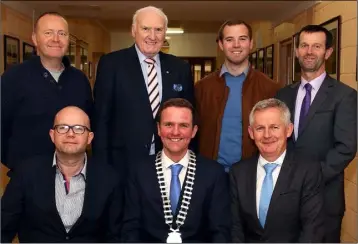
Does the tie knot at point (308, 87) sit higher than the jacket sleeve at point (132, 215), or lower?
higher

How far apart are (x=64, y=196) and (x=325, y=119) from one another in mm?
1375

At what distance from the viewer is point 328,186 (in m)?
2.44

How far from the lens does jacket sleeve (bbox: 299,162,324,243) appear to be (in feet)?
6.78

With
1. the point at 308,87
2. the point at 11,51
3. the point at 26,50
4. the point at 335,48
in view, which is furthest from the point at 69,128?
the point at 26,50

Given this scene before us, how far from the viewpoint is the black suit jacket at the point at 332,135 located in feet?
7.66

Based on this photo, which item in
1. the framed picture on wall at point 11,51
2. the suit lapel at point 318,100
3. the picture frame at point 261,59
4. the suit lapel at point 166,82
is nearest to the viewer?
the suit lapel at point 318,100

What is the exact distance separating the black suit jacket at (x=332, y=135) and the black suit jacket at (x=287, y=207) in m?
0.24

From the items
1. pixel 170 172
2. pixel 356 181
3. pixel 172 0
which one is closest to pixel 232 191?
pixel 170 172

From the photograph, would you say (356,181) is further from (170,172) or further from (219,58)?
(219,58)

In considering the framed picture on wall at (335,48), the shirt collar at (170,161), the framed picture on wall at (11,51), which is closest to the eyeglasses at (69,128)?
the shirt collar at (170,161)

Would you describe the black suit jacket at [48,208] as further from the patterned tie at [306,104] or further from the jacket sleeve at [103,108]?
the patterned tie at [306,104]

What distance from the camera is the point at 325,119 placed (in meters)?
2.40

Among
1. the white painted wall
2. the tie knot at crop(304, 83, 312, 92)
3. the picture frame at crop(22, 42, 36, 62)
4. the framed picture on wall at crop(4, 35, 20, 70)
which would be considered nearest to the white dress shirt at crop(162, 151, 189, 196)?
the tie knot at crop(304, 83, 312, 92)

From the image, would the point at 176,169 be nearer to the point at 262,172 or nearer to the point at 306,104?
the point at 262,172
